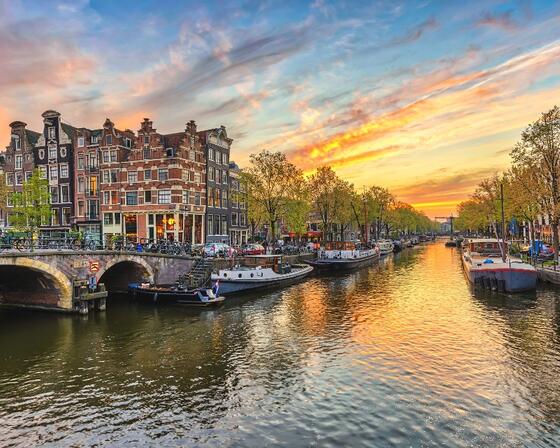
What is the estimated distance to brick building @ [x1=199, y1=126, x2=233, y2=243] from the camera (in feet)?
213

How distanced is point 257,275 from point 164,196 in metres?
23.8

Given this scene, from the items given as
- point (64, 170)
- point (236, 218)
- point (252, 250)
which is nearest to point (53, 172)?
point (64, 170)

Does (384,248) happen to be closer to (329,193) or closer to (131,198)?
(329,193)

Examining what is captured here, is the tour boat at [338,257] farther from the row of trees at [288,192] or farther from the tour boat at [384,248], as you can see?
the tour boat at [384,248]

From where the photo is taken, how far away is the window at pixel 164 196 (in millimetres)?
58159

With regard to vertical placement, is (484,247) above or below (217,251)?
below

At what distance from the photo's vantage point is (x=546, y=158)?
43.8 metres

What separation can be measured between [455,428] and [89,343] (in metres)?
19.8

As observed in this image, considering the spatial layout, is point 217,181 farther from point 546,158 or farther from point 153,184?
point 546,158

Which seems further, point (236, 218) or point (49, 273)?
point (236, 218)

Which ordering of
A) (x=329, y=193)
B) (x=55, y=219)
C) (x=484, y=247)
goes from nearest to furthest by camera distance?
(x=484, y=247) → (x=55, y=219) → (x=329, y=193)

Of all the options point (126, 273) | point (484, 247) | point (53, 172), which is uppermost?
point (53, 172)

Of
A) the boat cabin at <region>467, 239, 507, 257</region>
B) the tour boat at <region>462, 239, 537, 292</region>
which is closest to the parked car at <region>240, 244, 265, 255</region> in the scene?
the tour boat at <region>462, 239, 537, 292</region>

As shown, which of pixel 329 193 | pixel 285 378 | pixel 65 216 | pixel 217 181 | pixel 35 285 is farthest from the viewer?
pixel 329 193
